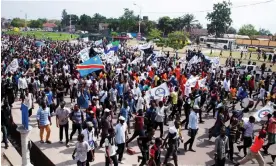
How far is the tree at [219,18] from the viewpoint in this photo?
85.3 metres

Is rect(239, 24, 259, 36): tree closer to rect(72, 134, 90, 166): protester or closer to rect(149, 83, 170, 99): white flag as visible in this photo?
rect(149, 83, 170, 99): white flag

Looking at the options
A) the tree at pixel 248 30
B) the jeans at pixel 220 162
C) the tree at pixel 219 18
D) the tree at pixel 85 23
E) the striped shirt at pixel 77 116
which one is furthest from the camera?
the tree at pixel 85 23

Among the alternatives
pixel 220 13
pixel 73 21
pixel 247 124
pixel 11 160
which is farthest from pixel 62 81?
pixel 73 21

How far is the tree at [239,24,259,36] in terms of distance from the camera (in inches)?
4598

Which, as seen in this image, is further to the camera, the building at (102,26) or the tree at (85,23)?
the tree at (85,23)

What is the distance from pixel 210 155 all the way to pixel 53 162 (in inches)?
174

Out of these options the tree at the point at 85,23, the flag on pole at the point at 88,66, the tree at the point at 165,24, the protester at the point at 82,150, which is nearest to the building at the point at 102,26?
the tree at the point at 85,23

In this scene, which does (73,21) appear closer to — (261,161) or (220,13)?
(220,13)

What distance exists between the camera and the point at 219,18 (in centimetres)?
8644

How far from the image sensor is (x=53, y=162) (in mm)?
8141

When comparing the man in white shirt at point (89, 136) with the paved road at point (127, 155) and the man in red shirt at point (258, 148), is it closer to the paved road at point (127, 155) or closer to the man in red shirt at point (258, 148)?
the paved road at point (127, 155)

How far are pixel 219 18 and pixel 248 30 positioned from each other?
38304 millimetres

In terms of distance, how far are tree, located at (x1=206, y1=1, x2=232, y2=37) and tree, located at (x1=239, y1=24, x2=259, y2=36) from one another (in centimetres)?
3246

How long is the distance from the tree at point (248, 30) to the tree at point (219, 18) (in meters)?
32.5
